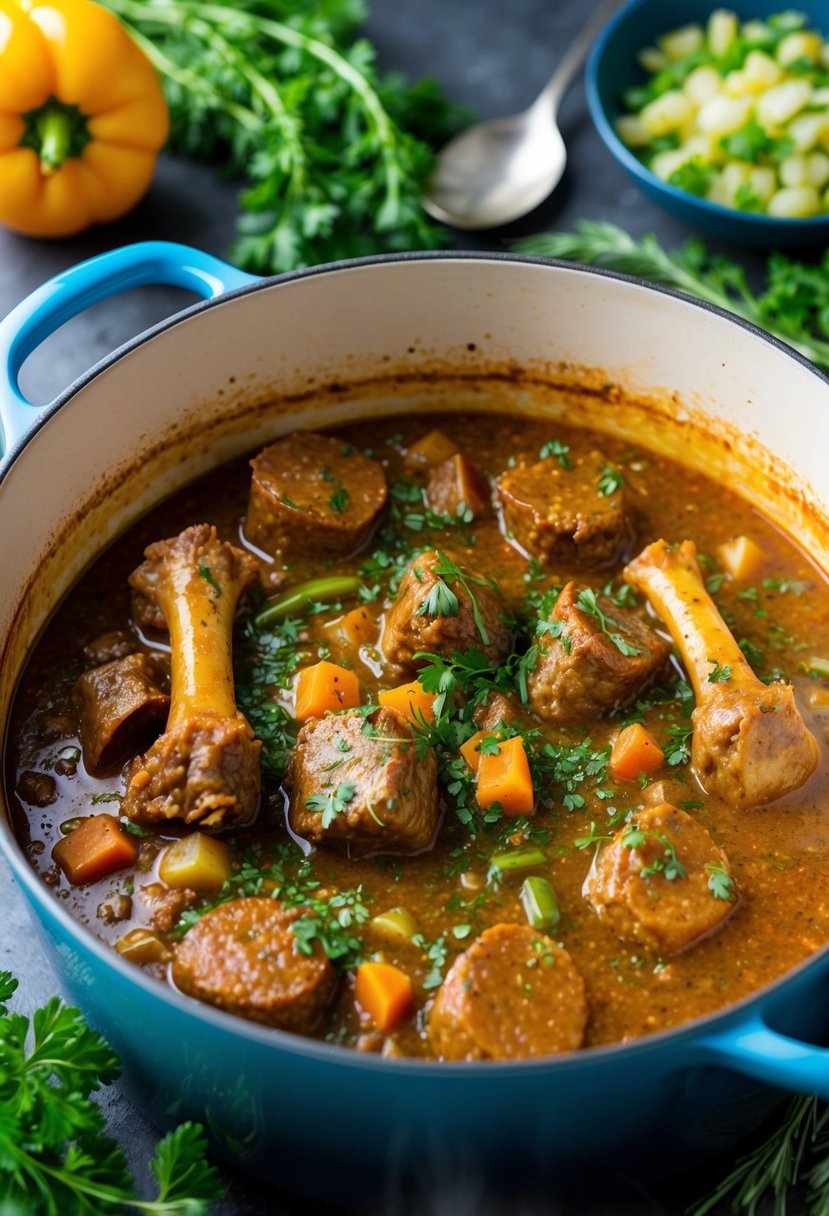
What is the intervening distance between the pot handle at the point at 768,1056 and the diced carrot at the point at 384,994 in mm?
736

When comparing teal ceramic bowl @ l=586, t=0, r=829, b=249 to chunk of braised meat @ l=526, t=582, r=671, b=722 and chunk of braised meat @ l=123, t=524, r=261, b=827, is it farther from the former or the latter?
chunk of braised meat @ l=123, t=524, r=261, b=827

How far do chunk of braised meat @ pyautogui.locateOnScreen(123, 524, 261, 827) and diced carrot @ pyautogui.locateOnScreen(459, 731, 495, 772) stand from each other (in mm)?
521

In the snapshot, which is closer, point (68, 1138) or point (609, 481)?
point (68, 1138)

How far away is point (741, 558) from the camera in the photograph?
4.08 metres

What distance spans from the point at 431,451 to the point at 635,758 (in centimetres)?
127

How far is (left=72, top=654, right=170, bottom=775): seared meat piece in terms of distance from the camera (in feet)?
11.6

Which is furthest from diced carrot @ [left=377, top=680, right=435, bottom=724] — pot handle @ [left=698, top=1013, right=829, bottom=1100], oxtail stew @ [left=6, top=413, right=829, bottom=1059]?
pot handle @ [left=698, top=1013, right=829, bottom=1100]

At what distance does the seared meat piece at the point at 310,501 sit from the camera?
398 cm

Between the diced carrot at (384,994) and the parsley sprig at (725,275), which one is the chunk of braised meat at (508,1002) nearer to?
A: the diced carrot at (384,994)

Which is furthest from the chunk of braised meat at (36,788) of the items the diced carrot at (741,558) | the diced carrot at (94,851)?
the diced carrot at (741,558)

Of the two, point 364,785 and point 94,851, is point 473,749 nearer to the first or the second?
point 364,785

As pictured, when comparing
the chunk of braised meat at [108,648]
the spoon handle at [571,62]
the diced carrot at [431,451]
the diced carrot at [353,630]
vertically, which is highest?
the spoon handle at [571,62]

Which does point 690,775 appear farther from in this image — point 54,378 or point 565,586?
point 54,378

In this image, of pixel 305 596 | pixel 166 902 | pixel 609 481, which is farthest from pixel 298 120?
pixel 166 902
